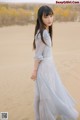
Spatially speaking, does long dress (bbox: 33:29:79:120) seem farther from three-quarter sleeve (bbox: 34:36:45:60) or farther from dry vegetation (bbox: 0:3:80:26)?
dry vegetation (bbox: 0:3:80:26)

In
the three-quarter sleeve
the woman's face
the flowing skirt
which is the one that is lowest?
the flowing skirt

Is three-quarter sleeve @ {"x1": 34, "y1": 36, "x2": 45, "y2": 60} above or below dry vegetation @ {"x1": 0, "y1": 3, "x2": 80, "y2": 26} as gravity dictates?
below

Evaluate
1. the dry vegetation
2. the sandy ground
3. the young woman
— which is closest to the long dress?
the young woman

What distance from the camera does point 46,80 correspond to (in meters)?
2.84

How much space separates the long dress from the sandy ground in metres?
0.20

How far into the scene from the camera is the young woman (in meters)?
2.79

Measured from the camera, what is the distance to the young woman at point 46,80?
110 inches

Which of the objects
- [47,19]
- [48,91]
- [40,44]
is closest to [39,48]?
[40,44]

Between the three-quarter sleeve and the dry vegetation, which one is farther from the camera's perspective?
the dry vegetation

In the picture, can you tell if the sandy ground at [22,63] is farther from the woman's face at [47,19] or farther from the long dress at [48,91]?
the woman's face at [47,19]

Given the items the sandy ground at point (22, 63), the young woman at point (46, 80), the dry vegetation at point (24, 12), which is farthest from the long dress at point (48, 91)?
the dry vegetation at point (24, 12)

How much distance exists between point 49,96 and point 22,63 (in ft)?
1.41

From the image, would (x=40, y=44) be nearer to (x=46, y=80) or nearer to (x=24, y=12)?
(x=46, y=80)

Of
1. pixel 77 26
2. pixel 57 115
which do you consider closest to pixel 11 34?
pixel 77 26
